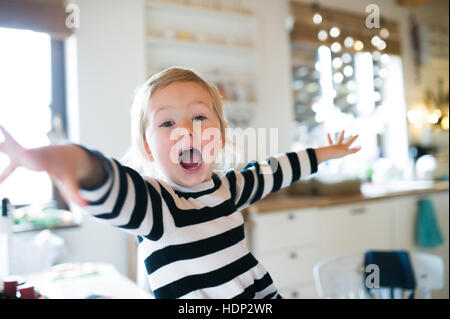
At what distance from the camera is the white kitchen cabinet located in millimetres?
1889

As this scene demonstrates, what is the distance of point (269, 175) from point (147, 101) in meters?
0.27

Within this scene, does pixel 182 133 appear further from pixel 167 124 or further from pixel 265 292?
pixel 265 292

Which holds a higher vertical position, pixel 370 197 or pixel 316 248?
pixel 370 197

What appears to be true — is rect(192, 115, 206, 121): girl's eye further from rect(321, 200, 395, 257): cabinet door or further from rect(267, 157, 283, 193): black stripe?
rect(321, 200, 395, 257): cabinet door

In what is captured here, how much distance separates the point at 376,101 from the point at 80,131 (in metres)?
2.12

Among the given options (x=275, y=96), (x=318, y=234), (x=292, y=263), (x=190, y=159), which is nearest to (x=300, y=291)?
(x=292, y=263)

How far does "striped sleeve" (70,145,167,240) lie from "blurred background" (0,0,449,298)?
667mm

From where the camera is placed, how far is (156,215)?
0.47m

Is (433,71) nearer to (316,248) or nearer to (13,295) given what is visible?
(316,248)

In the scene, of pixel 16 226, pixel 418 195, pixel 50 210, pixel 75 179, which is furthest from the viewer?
pixel 418 195

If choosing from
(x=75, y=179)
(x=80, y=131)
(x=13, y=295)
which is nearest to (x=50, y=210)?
(x=80, y=131)

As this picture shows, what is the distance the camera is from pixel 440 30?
1.21 meters

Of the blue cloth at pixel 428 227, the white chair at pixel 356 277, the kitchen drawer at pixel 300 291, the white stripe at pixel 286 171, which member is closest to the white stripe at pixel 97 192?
the white stripe at pixel 286 171

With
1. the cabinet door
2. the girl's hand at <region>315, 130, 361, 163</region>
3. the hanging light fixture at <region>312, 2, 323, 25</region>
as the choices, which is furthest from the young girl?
the hanging light fixture at <region>312, 2, 323, 25</region>
